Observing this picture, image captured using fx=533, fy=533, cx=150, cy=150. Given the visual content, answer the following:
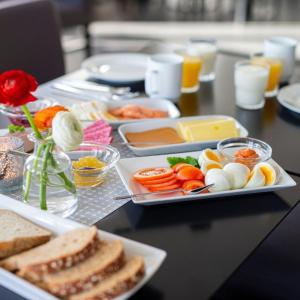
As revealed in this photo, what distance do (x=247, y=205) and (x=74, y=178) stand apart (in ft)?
1.08

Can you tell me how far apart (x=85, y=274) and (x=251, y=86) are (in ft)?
2.87

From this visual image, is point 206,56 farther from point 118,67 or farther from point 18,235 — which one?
point 18,235

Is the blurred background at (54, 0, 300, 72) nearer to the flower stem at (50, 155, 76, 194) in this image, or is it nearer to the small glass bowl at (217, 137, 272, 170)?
the small glass bowl at (217, 137, 272, 170)

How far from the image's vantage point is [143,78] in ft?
5.22

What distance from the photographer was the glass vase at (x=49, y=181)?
87 cm

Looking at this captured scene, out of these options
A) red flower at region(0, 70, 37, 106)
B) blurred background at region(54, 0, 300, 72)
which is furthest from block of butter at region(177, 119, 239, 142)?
blurred background at region(54, 0, 300, 72)

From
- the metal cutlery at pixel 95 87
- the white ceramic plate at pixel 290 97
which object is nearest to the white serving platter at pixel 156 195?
the white ceramic plate at pixel 290 97

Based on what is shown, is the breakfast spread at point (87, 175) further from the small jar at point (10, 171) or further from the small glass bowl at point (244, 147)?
the small glass bowl at point (244, 147)

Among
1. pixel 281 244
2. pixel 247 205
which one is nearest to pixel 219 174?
pixel 247 205

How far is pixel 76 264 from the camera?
0.68 m

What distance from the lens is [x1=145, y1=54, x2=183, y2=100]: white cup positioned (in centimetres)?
142

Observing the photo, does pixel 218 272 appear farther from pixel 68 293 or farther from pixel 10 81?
pixel 10 81

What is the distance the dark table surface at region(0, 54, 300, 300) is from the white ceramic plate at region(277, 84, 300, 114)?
Result: 0.27 meters

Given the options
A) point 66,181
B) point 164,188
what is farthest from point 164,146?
point 66,181
